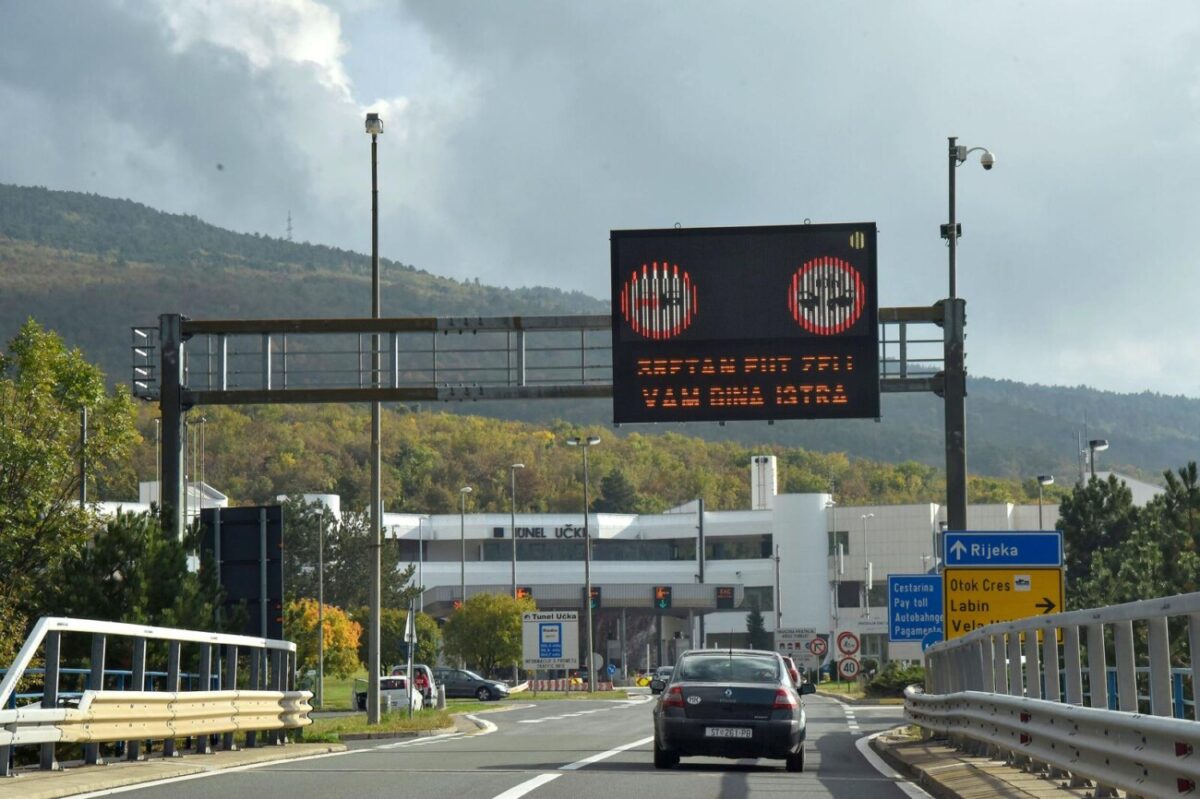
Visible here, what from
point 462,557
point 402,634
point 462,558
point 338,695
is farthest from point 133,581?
point 462,557

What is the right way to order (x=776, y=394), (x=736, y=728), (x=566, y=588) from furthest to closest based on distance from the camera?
(x=566, y=588)
(x=776, y=394)
(x=736, y=728)

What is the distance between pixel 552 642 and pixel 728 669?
1844 inches

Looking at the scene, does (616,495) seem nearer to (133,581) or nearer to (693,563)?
(693,563)

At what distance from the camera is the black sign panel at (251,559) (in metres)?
28.0

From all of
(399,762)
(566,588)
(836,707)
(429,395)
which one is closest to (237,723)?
(399,762)

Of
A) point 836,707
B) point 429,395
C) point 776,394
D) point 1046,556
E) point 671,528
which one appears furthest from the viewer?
point 671,528

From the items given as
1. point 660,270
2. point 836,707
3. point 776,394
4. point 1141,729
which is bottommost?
point 836,707

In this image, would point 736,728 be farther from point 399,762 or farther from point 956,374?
point 956,374

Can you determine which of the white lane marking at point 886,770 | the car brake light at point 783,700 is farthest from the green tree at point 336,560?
the car brake light at point 783,700

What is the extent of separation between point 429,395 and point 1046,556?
1035 cm

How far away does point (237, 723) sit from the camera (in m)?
20.3

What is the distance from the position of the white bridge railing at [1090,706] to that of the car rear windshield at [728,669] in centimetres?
207

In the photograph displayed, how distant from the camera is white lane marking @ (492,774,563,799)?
47.6 feet

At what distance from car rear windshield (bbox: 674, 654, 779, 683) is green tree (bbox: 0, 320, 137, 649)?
17005mm
